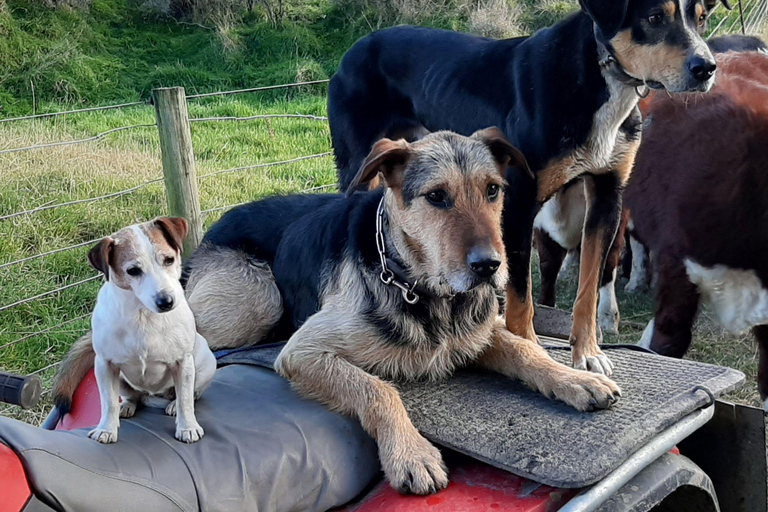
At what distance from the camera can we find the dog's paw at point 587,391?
8.32 feet

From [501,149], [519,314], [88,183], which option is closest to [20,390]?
[501,149]

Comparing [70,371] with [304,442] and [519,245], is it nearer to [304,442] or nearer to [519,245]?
[304,442]

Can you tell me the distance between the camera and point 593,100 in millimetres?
3078

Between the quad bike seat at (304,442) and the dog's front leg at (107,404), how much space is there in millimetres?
36

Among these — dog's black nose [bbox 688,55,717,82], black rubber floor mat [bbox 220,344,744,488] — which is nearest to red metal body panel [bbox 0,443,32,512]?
black rubber floor mat [bbox 220,344,744,488]

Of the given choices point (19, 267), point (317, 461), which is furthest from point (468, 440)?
point (19, 267)

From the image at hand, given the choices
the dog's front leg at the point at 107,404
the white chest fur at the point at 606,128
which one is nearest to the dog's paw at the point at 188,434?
the dog's front leg at the point at 107,404

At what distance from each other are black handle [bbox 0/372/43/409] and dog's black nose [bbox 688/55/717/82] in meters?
2.41

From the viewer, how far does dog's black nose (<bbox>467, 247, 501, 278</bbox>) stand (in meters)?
2.42

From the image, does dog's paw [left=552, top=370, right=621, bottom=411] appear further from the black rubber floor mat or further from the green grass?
the green grass

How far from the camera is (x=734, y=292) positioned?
394 centimetres

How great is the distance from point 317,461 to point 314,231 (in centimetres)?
114

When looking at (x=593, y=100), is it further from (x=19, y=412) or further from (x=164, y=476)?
(x=19, y=412)

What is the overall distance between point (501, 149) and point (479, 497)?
1.25 meters
